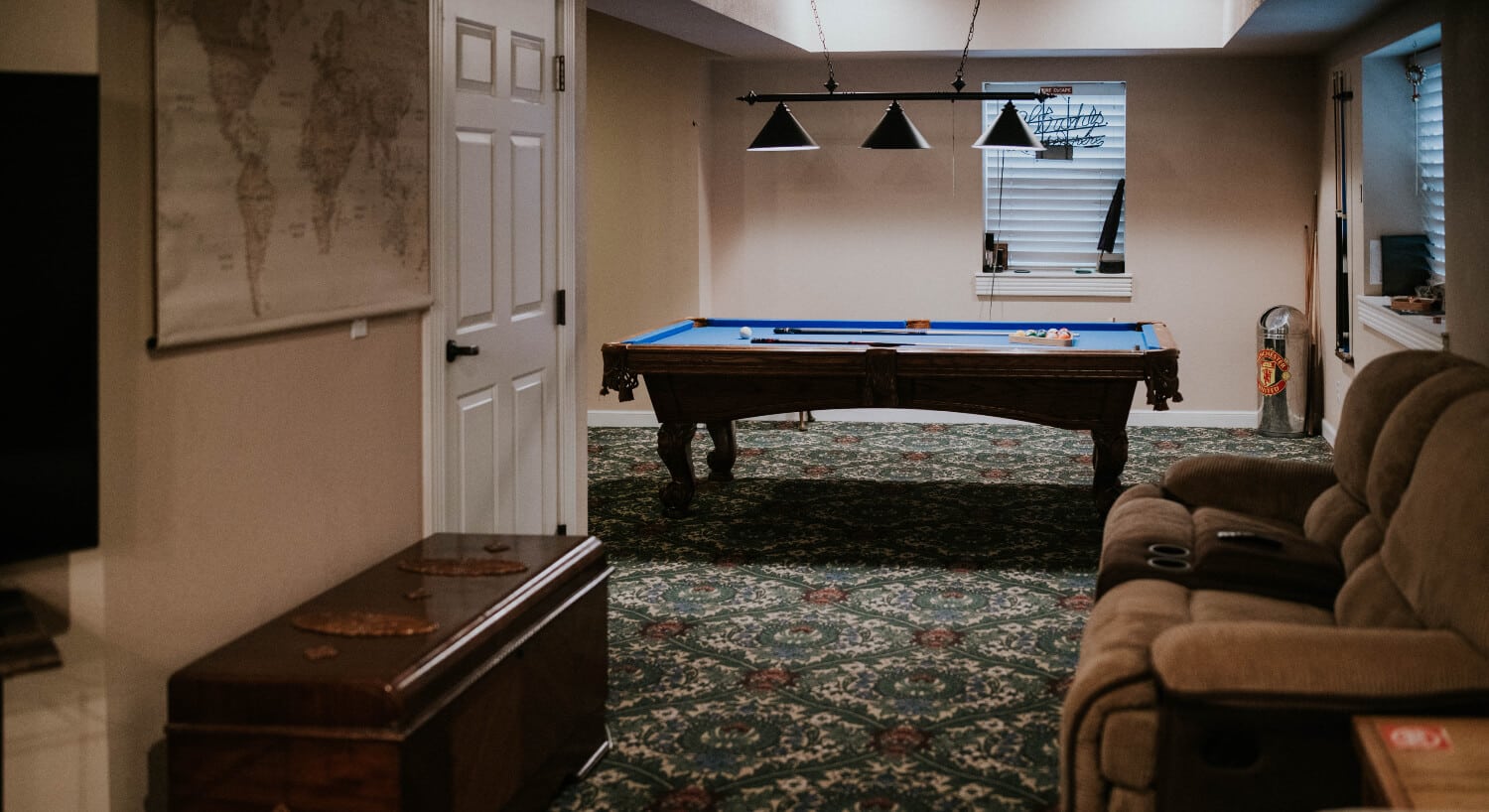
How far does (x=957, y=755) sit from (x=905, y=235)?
608 centimetres

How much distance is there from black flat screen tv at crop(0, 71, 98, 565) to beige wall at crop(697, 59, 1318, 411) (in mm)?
7057

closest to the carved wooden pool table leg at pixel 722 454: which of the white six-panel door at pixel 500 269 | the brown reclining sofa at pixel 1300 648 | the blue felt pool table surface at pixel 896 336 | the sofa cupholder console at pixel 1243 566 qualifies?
the blue felt pool table surface at pixel 896 336

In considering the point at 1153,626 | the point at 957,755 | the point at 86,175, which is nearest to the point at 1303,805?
the point at 1153,626

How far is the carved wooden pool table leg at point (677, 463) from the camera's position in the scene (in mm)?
6234

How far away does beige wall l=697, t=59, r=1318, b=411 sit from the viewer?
8.81m

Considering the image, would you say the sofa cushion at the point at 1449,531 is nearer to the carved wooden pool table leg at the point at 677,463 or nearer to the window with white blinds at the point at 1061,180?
the carved wooden pool table leg at the point at 677,463

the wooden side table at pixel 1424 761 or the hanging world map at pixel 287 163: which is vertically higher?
the hanging world map at pixel 287 163

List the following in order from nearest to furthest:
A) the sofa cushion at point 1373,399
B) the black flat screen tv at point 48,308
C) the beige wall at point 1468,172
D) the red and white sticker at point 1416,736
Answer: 1. the red and white sticker at point 1416,736
2. the black flat screen tv at point 48,308
3. the sofa cushion at point 1373,399
4. the beige wall at point 1468,172

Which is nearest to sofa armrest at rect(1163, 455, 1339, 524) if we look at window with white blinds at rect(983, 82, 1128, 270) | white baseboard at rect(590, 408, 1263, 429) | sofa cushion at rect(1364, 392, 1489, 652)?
sofa cushion at rect(1364, 392, 1489, 652)

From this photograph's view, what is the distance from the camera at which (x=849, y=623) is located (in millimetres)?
4688

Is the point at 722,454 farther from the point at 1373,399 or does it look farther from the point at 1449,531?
the point at 1449,531

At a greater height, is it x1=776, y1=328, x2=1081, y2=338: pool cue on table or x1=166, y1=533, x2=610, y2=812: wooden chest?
x1=776, y1=328, x2=1081, y2=338: pool cue on table

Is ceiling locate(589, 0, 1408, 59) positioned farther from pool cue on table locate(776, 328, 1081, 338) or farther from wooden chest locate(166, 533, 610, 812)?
wooden chest locate(166, 533, 610, 812)

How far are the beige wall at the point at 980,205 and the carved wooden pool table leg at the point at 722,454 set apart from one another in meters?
2.38
